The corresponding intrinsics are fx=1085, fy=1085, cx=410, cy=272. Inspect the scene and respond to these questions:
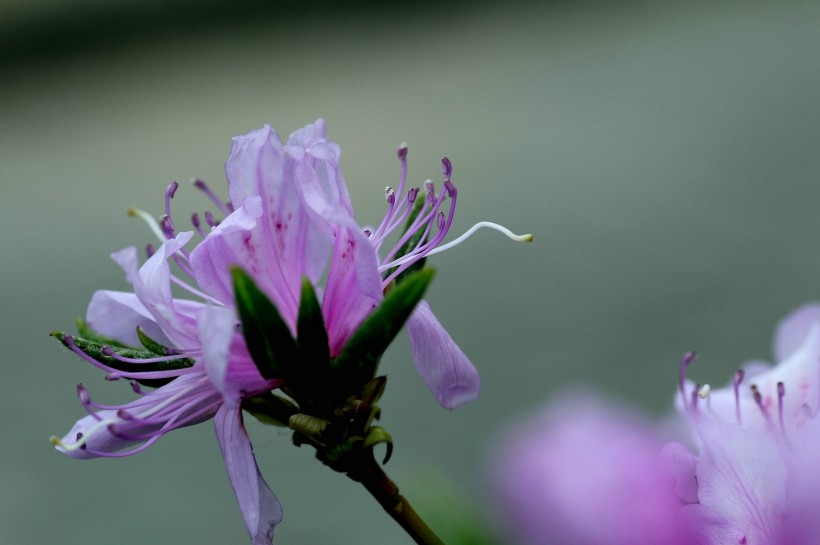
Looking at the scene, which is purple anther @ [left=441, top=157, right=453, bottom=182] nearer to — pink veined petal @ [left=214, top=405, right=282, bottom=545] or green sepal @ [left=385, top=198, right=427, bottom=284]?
green sepal @ [left=385, top=198, right=427, bottom=284]

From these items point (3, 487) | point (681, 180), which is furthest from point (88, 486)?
point (681, 180)

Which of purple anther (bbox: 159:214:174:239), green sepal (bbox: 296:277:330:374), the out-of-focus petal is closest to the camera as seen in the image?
the out-of-focus petal

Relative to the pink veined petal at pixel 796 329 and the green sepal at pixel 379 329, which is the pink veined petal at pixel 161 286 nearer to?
the green sepal at pixel 379 329

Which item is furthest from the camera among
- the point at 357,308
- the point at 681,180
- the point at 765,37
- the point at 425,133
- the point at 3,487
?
the point at 765,37

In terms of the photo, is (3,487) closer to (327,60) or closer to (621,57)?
(327,60)

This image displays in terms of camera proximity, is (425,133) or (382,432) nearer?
(382,432)

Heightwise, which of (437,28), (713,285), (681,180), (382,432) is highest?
(437,28)

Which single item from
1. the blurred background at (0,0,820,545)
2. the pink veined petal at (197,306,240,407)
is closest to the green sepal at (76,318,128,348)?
the pink veined petal at (197,306,240,407)
